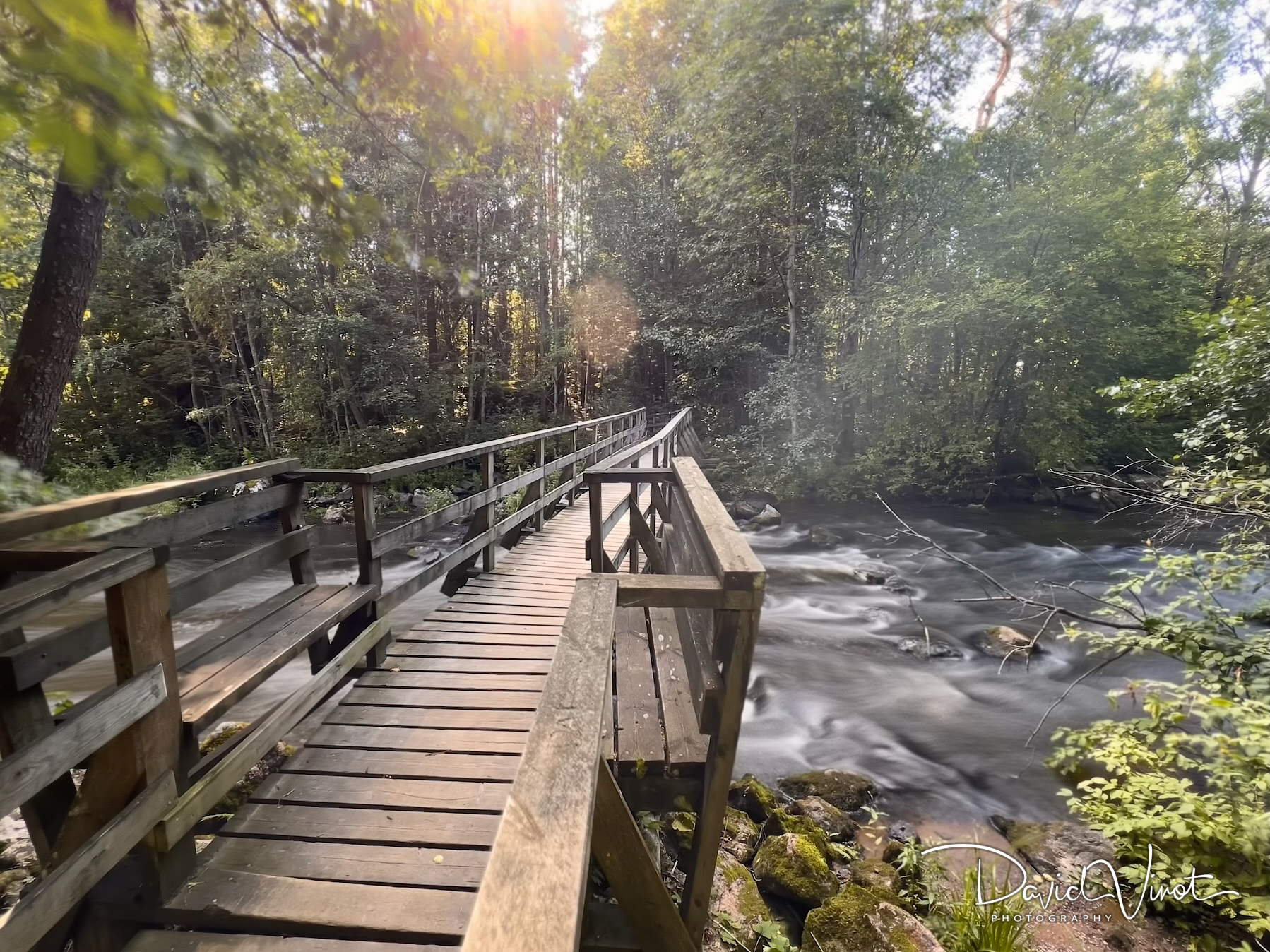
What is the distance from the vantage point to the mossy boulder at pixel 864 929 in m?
2.78

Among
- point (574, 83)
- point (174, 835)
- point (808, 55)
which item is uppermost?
point (808, 55)

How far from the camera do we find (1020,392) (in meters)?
14.9

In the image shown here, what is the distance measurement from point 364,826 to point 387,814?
3.3 inches

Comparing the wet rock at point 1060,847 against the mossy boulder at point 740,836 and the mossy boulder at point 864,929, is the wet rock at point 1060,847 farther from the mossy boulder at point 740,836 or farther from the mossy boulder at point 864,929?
the mossy boulder at point 740,836

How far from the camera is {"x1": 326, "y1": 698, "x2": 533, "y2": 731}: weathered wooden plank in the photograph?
2818 millimetres

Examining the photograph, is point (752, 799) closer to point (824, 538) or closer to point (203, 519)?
point (203, 519)

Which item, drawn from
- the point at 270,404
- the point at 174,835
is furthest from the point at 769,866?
the point at 270,404

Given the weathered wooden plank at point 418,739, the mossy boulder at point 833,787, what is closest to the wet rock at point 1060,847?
the mossy boulder at point 833,787

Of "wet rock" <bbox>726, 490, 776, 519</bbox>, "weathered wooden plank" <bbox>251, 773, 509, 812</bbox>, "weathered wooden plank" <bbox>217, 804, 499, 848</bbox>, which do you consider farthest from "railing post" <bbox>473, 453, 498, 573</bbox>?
"wet rock" <bbox>726, 490, 776, 519</bbox>

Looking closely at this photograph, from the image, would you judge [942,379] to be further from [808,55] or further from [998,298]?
[808,55]

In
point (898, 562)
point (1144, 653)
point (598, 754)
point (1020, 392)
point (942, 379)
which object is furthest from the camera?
point (942, 379)

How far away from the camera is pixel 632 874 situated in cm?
161

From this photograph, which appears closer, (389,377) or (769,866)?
(769,866)

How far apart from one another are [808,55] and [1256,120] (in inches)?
439
